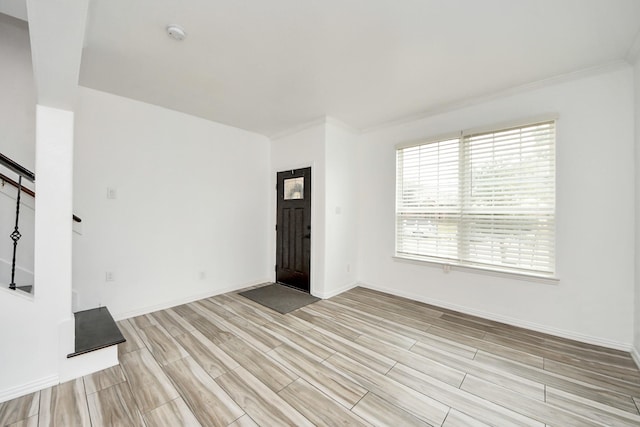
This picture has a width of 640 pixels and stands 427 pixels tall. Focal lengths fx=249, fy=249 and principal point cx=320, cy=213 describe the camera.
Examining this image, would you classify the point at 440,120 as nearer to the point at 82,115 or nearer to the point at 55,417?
the point at 82,115

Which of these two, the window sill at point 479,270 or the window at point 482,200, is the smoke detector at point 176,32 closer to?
the window at point 482,200

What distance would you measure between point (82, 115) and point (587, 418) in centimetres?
524

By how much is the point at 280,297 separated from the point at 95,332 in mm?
2125

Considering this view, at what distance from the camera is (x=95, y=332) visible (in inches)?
89.7

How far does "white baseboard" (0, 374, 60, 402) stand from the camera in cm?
174

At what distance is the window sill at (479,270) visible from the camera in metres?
2.73

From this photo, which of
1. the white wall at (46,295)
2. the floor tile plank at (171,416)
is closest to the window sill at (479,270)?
the floor tile plank at (171,416)

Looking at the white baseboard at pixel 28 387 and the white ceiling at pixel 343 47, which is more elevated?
the white ceiling at pixel 343 47

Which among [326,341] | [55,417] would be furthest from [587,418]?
[55,417]

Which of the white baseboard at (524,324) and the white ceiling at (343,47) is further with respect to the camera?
the white baseboard at (524,324)

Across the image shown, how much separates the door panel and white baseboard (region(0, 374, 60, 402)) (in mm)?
2828

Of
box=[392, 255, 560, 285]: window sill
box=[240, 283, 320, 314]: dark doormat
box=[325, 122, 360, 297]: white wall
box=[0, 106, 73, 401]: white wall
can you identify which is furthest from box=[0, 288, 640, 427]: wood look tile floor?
box=[325, 122, 360, 297]: white wall

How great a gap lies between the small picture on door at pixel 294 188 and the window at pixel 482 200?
158cm

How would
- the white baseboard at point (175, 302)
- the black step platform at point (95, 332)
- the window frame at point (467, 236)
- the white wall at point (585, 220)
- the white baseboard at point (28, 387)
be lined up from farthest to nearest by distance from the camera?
the white baseboard at point (175, 302) → the window frame at point (467, 236) → the white wall at point (585, 220) → the black step platform at point (95, 332) → the white baseboard at point (28, 387)
